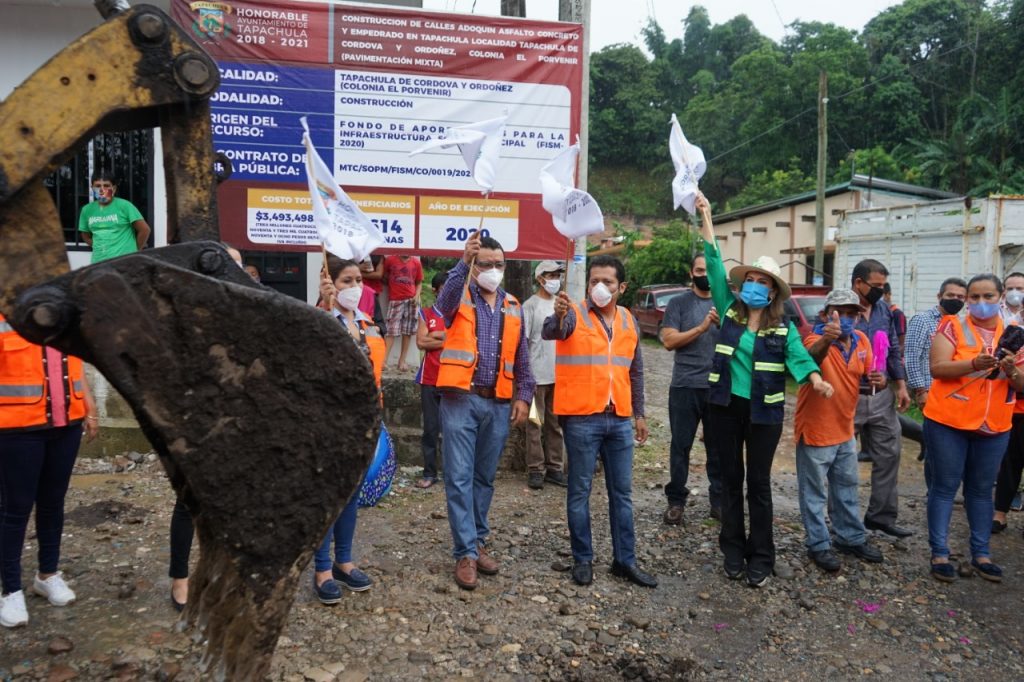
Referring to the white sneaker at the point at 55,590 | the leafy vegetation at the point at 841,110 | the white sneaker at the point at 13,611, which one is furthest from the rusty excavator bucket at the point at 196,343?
the leafy vegetation at the point at 841,110

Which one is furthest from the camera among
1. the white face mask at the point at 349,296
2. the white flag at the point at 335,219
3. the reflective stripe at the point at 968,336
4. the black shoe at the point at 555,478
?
the black shoe at the point at 555,478

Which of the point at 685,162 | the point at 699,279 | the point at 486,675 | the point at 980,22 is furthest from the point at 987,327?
the point at 980,22

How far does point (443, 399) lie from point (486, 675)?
5.54ft

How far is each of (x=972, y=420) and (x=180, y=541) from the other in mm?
4767

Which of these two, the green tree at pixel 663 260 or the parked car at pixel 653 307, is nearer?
the parked car at pixel 653 307

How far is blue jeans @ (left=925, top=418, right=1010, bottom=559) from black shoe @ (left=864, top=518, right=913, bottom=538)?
59 cm

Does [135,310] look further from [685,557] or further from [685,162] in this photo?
[685,557]

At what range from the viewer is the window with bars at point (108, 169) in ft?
28.1

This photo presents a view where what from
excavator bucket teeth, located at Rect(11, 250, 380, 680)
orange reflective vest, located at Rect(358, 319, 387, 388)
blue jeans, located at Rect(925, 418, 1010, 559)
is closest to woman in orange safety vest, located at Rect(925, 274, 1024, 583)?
blue jeans, located at Rect(925, 418, 1010, 559)

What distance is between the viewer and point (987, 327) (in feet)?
18.2

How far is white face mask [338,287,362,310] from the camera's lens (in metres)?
4.45

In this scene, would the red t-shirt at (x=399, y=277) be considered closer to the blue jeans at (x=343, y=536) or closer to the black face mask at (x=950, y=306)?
the blue jeans at (x=343, y=536)

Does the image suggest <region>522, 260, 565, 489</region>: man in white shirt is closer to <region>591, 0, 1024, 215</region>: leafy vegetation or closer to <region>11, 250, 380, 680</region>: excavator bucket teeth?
<region>11, 250, 380, 680</region>: excavator bucket teeth

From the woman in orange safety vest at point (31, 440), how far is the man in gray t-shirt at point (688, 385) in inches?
154
